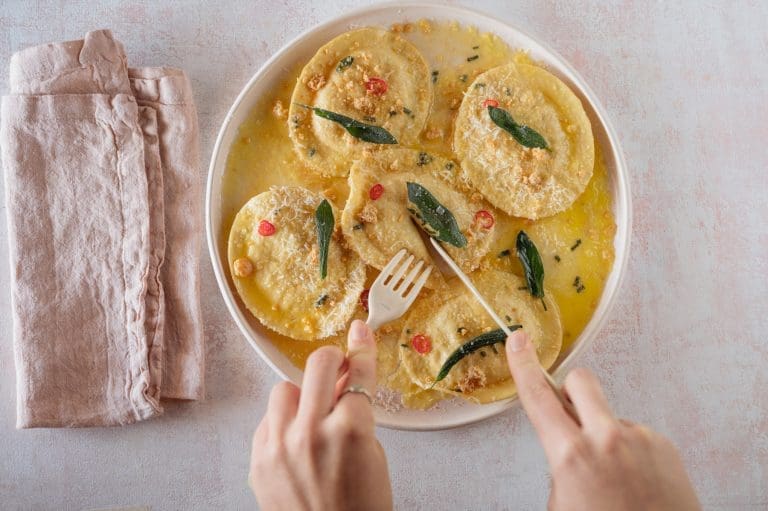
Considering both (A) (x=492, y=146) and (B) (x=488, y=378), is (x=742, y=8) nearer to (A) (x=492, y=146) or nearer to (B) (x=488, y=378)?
(A) (x=492, y=146)

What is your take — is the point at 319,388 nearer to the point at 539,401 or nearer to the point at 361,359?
the point at 361,359

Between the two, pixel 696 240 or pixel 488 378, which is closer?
pixel 488 378

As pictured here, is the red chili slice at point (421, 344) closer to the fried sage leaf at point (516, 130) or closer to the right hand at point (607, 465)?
the right hand at point (607, 465)

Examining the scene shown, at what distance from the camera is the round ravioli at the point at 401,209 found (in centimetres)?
357

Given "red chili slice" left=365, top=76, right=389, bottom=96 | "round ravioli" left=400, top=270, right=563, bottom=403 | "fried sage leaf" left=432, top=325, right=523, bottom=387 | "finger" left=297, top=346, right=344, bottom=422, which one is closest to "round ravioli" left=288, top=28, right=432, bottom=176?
"red chili slice" left=365, top=76, right=389, bottom=96

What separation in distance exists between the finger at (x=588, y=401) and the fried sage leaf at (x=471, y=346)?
87 cm

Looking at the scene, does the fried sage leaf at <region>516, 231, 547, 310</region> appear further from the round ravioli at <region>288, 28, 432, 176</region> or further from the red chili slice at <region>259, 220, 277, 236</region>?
the red chili slice at <region>259, 220, 277, 236</region>

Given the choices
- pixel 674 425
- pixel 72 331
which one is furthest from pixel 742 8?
pixel 72 331

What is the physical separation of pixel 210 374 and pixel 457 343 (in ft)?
4.99

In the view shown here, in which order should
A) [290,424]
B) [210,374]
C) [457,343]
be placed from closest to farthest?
[290,424] < [457,343] < [210,374]

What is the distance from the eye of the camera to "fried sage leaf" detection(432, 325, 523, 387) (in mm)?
3602

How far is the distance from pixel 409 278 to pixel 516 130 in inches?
40.3

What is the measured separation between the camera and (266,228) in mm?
3594

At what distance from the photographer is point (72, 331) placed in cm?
383
